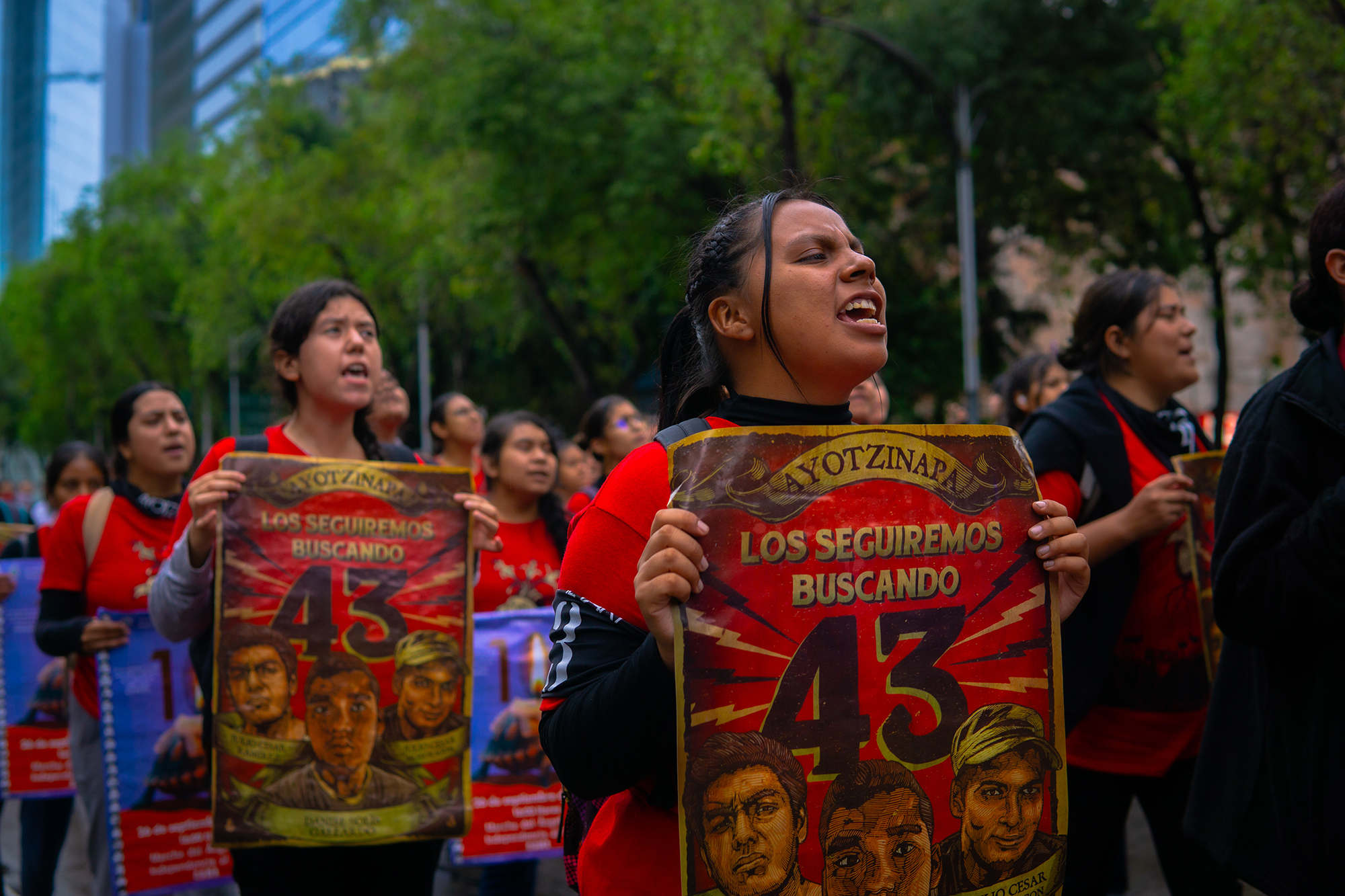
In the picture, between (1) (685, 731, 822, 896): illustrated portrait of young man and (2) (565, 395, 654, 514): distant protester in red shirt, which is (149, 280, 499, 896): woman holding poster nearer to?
(1) (685, 731, 822, 896): illustrated portrait of young man

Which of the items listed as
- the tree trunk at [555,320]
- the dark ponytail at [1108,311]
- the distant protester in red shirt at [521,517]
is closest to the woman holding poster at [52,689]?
the distant protester in red shirt at [521,517]

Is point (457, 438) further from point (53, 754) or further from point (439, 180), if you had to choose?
point (439, 180)

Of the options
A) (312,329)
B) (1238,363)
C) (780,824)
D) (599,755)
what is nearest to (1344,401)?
(780,824)

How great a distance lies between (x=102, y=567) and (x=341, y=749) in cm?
173

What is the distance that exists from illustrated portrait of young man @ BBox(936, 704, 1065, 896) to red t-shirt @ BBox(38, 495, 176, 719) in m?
3.17

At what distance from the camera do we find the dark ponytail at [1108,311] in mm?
3484

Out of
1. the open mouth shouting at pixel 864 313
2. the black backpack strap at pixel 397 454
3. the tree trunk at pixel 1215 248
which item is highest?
the tree trunk at pixel 1215 248

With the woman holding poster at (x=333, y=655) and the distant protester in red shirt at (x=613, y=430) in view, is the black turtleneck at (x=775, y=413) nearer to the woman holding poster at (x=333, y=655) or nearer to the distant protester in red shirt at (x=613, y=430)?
the woman holding poster at (x=333, y=655)

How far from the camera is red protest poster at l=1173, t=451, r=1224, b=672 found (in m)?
3.11

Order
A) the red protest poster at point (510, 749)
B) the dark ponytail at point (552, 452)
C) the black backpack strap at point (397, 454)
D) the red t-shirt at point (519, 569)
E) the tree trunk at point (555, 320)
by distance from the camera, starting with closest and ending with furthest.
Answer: the black backpack strap at point (397, 454), the red protest poster at point (510, 749), the red t-shirt at point (519, 569), the dark ponytail at point (552, 452), the tree trunk at point (555, 320)

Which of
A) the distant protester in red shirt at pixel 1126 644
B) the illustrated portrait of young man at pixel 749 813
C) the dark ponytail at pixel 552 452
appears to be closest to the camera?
the illustrated portrait of young man at pixel 749 813

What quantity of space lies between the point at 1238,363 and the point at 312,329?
3107cm

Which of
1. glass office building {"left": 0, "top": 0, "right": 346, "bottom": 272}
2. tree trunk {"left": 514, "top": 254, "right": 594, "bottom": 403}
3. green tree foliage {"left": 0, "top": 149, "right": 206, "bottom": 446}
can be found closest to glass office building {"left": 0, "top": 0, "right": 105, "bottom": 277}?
glass office building {"left": 0, "top": 0, "right": 346, "bottom": 272}

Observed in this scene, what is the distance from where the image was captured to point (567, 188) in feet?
62.0
